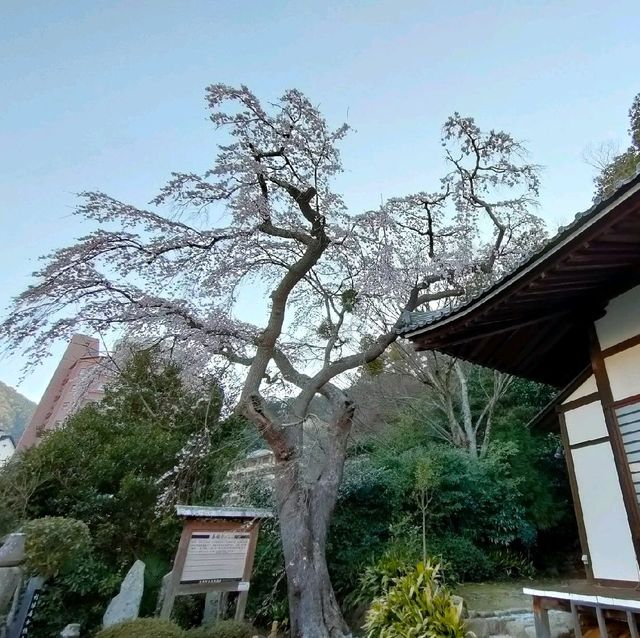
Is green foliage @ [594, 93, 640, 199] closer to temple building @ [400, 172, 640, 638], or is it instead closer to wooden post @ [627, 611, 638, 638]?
temple building @ [400, 172, 640, 638]

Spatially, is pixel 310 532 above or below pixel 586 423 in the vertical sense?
below

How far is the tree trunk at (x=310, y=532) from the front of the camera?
469 centimetres

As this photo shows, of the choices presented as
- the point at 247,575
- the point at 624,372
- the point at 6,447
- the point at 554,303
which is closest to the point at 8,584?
the point at 247,575

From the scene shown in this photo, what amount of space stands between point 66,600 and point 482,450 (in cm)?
857

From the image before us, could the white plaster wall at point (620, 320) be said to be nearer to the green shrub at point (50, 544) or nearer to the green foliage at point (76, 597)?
the green shrub at point (50, 544)

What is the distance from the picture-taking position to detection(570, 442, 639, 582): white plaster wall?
3148 millimetres

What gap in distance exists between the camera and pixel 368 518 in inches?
278

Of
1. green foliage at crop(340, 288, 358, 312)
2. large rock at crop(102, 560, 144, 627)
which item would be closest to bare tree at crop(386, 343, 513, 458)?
green foliage at crop(340, 288, 358, 312)

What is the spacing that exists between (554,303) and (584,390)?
0.94 meters

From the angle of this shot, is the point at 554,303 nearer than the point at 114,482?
Yes

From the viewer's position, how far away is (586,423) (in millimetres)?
3689

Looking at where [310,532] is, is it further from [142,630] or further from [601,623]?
[601,623]

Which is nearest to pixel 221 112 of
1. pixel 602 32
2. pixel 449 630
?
pixel 602 32

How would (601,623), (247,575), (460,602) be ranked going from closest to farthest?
(601,623)
(460,602)
(247,575)
